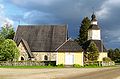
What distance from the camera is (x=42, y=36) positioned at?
7512cm

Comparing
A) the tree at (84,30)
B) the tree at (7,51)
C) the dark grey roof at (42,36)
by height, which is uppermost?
the tree at (84,30)

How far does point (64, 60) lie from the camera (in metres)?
61.6

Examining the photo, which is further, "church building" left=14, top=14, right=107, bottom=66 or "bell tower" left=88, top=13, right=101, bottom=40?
"bell tower" left=88, top=13, right=101, bottom=40

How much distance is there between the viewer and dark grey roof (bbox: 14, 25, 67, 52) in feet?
240

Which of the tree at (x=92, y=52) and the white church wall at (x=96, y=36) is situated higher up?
the white church wall at (x=96, y=36)

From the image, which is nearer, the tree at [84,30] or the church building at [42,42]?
the church building at [42,42]

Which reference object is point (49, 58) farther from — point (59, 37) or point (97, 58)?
point (97, 58)

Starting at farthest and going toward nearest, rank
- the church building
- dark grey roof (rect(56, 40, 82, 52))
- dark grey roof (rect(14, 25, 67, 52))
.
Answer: dark grey roof (rect(14, 25, 67, 52)) < the church building < dark grey roof (rect(56, 40, 82, 52))

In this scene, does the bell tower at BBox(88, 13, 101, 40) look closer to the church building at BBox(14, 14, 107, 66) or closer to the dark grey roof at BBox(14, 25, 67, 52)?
the church building at BBox(14, 14, 107, 66)

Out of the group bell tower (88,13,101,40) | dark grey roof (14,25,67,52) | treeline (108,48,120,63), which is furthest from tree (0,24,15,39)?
treeline (108,48,120,63)

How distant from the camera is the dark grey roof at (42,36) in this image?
7306 centimetres

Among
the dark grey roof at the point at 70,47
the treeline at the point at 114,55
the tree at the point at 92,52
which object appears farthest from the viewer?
the treeline at the point at 114,55

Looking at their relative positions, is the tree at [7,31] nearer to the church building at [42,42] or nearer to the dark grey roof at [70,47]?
the church building at [42,42]

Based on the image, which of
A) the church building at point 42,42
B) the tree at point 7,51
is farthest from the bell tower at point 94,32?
the tree at point 7,51
